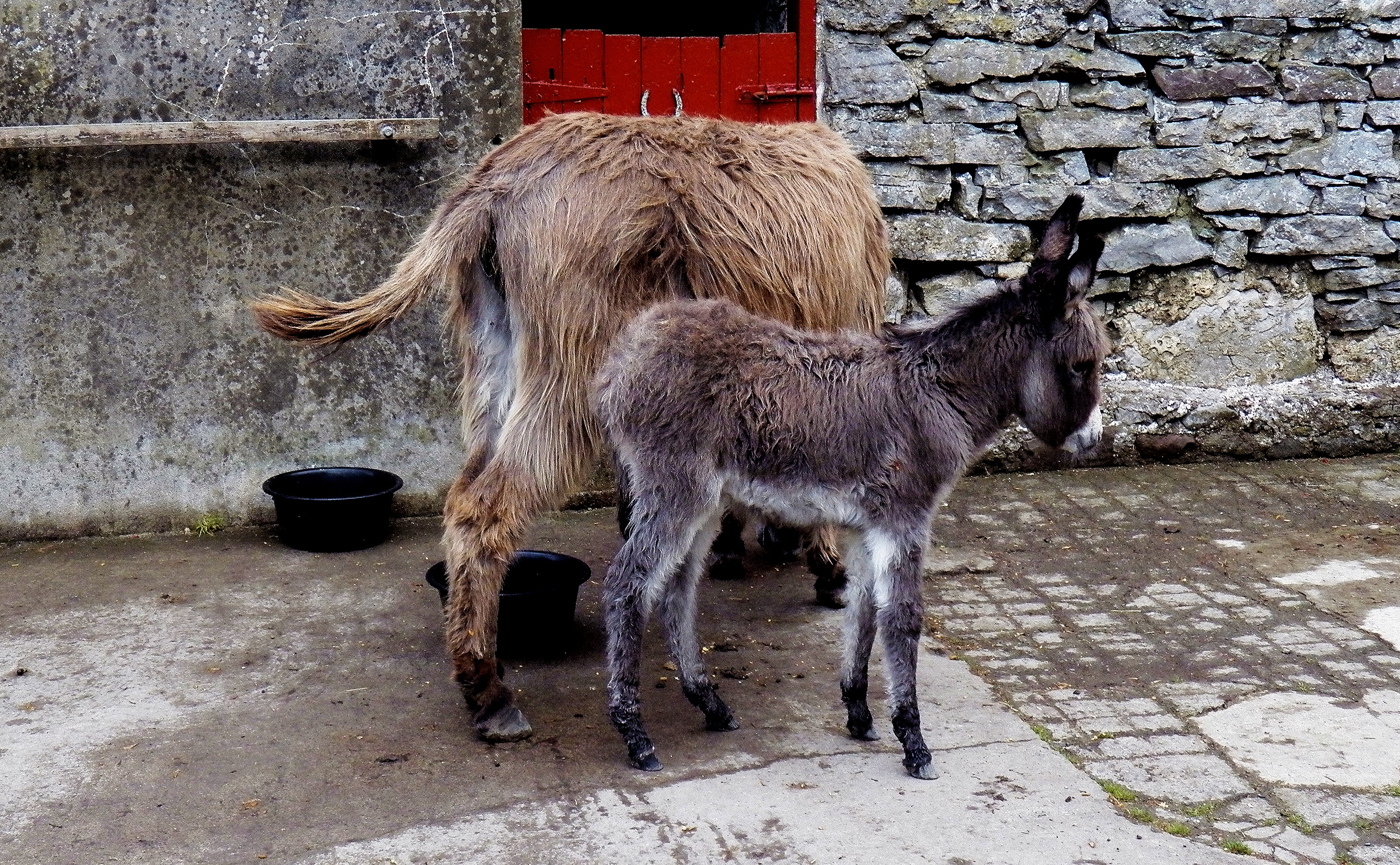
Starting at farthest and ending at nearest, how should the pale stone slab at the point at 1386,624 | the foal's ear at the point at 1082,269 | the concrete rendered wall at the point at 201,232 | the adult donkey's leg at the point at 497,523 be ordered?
the concrete rendered wall at the point at 201,232 → the pale stone slab at the point at 1386,624 → the adult donkey's leg at the point at 497,523 → the foal's ear at the point at 1082,269

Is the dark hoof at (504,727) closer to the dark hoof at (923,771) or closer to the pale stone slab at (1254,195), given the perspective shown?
the dark hoof at (923,771)

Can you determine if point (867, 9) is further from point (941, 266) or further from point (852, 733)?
point (852, 733)

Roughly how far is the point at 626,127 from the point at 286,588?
2.16 m

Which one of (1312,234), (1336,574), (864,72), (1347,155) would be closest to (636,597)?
(1336,574)

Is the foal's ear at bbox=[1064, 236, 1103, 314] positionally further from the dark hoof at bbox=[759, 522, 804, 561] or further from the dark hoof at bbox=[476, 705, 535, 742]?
the dark hoof at bbox=[759, 522, 804, 561]

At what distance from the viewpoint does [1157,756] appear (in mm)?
3832

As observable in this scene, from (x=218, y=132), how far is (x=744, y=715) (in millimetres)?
2991

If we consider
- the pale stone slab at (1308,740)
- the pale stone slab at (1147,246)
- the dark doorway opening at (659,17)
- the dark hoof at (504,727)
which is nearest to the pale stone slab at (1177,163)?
the pale stone slab at (1147,246)

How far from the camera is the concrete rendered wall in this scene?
5.32m

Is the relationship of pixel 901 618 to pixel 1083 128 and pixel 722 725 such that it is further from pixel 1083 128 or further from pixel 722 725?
pixel 1083 128

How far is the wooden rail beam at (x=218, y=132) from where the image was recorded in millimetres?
5082

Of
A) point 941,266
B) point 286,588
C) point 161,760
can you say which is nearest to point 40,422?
point 286,588

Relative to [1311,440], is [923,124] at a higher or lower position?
higher

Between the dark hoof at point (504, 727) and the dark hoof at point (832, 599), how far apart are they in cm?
144
